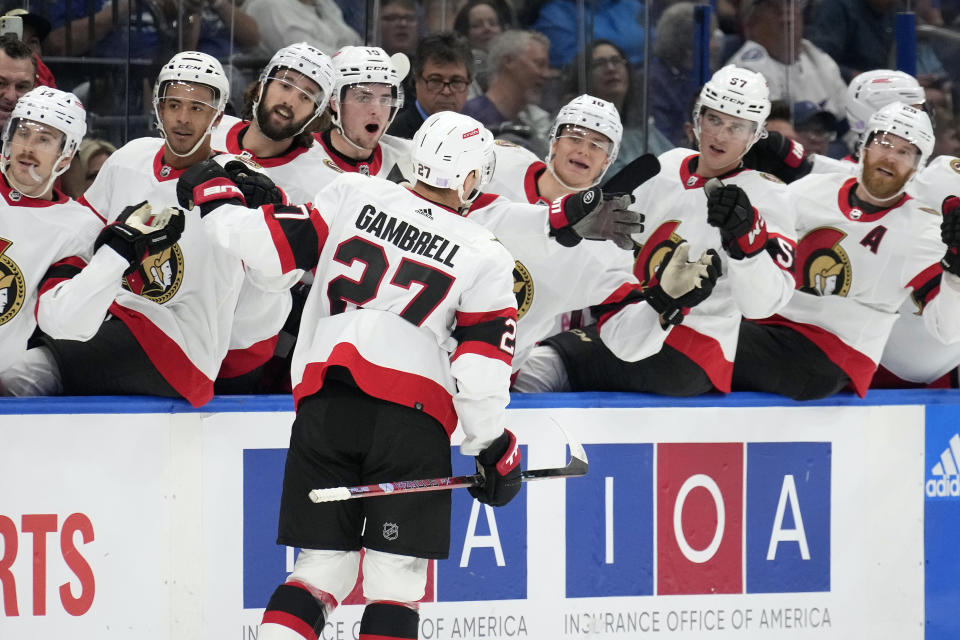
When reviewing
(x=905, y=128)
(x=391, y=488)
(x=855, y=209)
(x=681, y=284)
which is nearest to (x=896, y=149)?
(x=905, y=128)

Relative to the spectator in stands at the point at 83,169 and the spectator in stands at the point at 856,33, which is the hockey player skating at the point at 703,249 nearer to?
the spectator in stands at the point at 83,169

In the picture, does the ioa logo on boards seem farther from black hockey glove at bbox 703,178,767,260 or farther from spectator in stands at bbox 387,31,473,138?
spectator in stands at bbox 387,31,473,138

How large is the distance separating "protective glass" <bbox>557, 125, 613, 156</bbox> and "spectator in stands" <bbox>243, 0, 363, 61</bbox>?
119cm

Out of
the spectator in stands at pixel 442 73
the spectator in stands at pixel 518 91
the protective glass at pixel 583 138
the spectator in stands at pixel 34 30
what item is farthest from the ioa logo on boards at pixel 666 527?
the spectator in stands at pixel 34 30

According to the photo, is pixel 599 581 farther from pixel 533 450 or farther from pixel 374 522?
pixel 374 522

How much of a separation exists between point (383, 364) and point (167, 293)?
942 mm

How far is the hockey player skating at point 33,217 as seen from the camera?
10.8 feet

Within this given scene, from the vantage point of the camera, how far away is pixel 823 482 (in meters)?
3.84

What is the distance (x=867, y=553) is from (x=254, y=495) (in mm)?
1837

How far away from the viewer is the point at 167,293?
3.48 metres

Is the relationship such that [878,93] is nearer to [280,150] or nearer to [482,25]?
[482,25]

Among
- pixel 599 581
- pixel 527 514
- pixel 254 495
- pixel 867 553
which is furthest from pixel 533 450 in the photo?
pixel 867 553

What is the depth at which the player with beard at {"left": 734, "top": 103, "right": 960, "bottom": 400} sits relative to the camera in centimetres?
387

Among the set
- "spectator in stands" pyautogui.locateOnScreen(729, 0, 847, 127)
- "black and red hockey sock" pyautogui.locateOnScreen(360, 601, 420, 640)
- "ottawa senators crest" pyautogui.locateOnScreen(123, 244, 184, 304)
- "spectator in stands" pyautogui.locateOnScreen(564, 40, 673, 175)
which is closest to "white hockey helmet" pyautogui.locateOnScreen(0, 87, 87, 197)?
"ottawa senators crest" pyautogui.locateOnScreen(123, 244, 184, 304)
